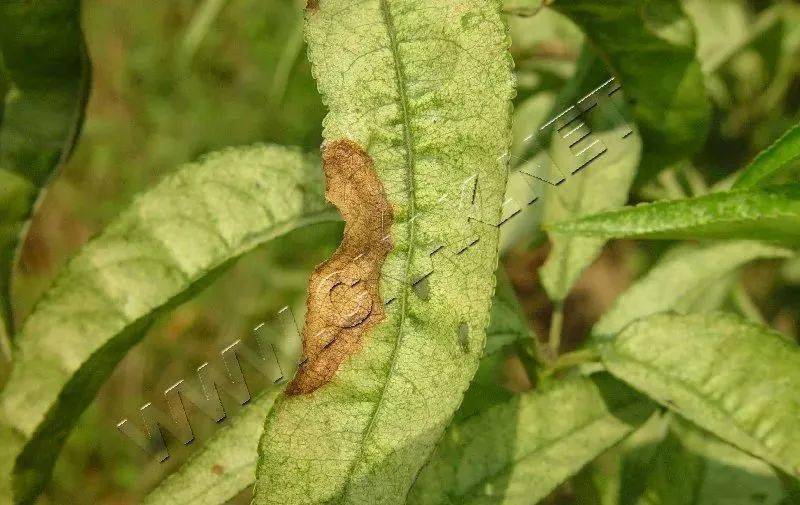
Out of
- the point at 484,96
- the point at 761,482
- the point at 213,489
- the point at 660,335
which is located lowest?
the point at 761,482

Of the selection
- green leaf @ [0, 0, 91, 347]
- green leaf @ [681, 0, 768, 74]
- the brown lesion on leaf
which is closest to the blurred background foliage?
green leaf @ [681, 0, 768, 74]

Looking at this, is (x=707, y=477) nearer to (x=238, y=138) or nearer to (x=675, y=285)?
(x=675, y=285)

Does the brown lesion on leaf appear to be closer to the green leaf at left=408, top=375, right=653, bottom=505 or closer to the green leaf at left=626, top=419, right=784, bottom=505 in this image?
the green leaf at left=408, top=375, right=653, bottom=505

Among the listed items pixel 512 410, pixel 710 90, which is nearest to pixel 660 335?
pixel 512 410

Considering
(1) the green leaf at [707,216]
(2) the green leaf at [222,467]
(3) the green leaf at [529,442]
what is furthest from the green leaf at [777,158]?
(2) the green leaf at [222,467]

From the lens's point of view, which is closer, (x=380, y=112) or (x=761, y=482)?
(x=380, y=112)

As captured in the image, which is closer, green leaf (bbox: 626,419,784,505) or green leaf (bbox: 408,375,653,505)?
green leaf (bbox: 408,375,653,505)

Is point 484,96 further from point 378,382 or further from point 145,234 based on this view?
point 145,234
